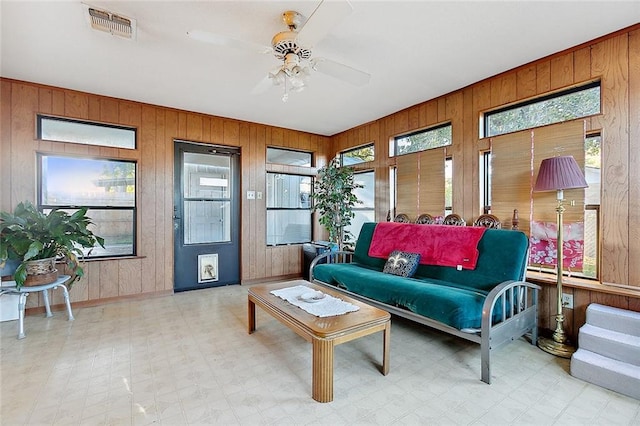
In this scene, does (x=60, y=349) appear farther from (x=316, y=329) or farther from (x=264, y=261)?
(x=264, y=261)

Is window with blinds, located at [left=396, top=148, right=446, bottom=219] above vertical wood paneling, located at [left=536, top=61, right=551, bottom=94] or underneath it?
underneath

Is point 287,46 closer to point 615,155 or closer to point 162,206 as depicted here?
point 615,155

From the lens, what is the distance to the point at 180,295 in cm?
398

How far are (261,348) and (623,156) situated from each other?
321cm

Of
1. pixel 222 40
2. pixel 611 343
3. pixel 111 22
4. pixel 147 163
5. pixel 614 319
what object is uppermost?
pixel 111 22

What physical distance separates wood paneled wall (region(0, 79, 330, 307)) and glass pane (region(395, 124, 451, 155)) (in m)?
1.73

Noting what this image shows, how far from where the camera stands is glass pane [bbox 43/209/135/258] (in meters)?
3.63

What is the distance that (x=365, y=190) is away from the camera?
493cm

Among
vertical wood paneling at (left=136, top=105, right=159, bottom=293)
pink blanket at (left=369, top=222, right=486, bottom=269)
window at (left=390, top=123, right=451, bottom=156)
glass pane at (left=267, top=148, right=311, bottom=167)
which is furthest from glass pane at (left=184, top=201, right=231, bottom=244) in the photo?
window at (left=390, top=123, right=451, bottom=156)

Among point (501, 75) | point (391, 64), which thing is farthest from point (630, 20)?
point (391, 64)

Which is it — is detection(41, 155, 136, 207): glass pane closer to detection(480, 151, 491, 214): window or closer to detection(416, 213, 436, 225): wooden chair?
detection(416, 213, 436, 225): wooden chair

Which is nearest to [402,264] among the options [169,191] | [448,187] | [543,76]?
[448,187]

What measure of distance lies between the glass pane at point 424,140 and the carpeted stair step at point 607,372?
2.39m

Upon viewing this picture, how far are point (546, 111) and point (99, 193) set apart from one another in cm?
493
